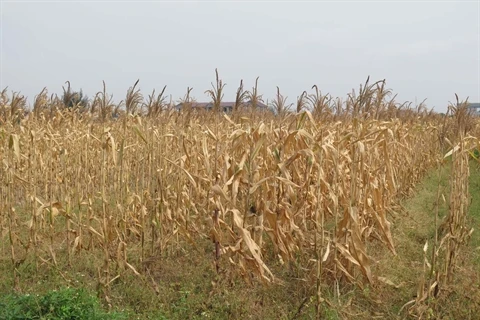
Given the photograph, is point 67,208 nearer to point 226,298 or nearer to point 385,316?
point 226,298

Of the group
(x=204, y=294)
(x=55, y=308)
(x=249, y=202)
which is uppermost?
(x=249, y=202)

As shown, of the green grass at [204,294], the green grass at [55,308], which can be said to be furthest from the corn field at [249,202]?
the green grass at [55,308]

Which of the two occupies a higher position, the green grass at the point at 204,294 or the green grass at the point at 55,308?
the green grass at the point at 55,308

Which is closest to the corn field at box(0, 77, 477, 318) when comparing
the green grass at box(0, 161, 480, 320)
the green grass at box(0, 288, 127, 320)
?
the green grass at box(0, 161, 480, 320)

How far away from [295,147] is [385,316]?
1.63 meters

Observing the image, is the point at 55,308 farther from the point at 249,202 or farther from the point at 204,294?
the point at 249,202

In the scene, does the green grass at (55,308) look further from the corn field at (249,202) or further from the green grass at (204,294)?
the corn field at (249,202)

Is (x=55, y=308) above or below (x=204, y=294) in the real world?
above

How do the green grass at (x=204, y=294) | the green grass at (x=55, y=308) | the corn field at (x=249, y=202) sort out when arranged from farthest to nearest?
the corn field at (x=249, y=202), the green grass at (x=204, y=294), the green grass at (x=55, y=308)

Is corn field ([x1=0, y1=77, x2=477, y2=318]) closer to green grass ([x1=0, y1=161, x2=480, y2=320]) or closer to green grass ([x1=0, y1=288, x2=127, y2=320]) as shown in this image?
green grass ([x1=0, y1=161, x2=480, y2=320])

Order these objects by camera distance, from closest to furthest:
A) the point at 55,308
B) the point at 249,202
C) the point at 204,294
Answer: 1. the point at 55,308
2. the point at 204,294
3. the point at 249,202

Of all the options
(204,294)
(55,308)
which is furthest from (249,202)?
(55,308)

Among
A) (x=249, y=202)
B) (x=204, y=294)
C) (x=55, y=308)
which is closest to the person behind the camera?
(x=55, y=308)

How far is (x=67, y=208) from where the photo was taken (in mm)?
4711
